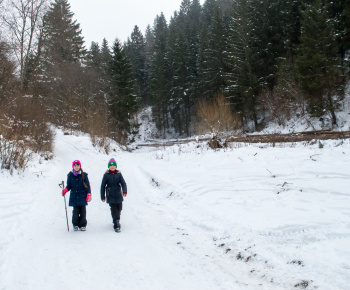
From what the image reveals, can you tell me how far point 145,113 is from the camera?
55156 millimetres

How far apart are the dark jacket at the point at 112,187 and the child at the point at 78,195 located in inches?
14.8

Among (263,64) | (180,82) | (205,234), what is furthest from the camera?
(180,82)

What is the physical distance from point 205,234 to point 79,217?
9.24 feet

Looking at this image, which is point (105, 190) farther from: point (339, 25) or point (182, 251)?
point (339, 25)

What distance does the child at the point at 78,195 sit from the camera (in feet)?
17.6

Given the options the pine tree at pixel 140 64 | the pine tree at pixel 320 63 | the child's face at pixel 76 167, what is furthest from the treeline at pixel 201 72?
the pine tree at pixel 140 64

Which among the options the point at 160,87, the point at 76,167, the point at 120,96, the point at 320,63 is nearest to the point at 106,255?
the point at 76,167

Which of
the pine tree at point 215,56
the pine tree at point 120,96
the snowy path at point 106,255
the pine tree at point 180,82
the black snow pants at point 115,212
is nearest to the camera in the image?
the snowy path at point 106,255

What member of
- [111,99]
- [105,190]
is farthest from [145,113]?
[105,190]

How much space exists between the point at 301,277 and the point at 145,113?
53.4m

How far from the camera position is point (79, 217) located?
546 centimetres

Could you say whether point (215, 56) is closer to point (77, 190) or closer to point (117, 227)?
point (77, 190)

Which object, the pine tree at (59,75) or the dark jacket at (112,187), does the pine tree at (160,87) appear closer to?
the pine tree at (59,75)

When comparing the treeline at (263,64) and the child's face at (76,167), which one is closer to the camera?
the child's face at (76,167)
